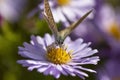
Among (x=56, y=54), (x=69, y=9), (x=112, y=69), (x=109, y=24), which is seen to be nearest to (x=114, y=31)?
(x=109, y=24)

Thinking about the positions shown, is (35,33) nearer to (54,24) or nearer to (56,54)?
(56,54)

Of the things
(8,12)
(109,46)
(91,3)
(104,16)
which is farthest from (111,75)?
(8,12)

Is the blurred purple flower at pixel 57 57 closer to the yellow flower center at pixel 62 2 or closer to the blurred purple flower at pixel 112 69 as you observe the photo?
the blurred purple flower at pixel 112 69

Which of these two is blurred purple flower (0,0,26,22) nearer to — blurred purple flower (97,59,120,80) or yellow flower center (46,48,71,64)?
blurred purple flower (97,59,120,80)

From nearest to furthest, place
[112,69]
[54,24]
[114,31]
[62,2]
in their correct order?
[54,24] < [112,69] < [62,2] < [114,31]

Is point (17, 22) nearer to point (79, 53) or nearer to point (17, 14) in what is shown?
point (17, 14)

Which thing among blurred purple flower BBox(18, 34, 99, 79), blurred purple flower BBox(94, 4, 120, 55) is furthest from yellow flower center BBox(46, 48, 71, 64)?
blurred purple flower BBox(94, 4, 120, 55)
